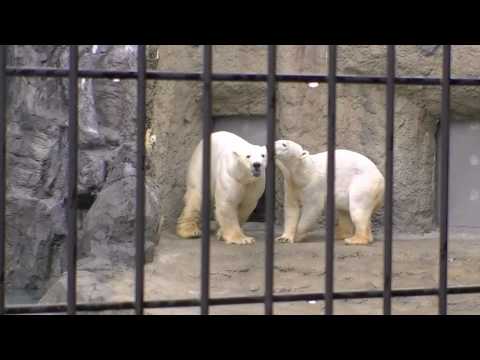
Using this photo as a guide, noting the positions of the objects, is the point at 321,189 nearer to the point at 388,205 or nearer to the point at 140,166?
the point at 388,205

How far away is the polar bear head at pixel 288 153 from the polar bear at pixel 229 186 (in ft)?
0.50

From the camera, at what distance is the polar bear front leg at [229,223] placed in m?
7.85

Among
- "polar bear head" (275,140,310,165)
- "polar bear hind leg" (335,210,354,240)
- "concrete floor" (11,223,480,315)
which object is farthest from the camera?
"polar bear hind leg" (335,210,354,240)

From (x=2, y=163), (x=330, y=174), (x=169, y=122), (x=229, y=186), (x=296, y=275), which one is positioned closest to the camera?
(x=2, y=163)

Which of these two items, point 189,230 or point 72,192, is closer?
point 72,192

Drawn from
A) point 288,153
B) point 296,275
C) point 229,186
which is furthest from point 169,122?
point 296,275

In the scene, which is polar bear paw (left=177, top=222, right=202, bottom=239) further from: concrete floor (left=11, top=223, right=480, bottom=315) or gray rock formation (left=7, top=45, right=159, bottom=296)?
gray rock formation (left=7, top=45, right=159, bottom=296)

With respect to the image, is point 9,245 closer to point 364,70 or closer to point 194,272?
point 194,272

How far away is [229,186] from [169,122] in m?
1.17

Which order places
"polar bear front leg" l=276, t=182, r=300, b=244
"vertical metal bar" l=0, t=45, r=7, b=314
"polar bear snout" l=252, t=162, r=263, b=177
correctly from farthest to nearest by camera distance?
"polar bear front leg" l=276, t=182, r=300, b=244, "polar bear snout" l=252, t=162, r=263, b=177, "vertical metal bar" l=0, t=45, r=7, b=314

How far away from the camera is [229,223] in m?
7.92

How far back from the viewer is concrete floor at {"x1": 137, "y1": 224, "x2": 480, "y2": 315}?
6.11 m

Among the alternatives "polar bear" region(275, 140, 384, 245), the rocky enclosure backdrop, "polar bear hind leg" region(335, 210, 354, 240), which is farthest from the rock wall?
"polar bear" region(275, 140, 384, 245)

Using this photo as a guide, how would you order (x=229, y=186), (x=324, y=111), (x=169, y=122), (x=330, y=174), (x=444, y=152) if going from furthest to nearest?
(x=324, y=111), (x=169, y=122), (x=229, y=186), (x=444, y=152), (x=330, y=174)
